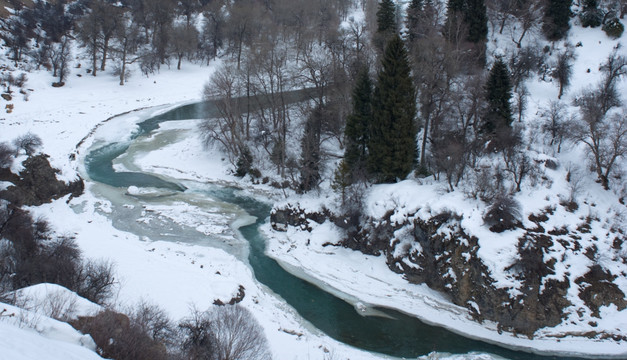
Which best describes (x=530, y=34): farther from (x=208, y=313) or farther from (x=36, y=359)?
(x=36, y=359)

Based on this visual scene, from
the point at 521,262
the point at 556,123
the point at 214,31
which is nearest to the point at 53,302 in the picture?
the point at 521,262

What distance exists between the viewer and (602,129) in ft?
80.4

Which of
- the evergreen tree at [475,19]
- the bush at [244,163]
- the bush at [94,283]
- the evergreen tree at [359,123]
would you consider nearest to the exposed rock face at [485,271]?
the evergreen tree at [359,123]

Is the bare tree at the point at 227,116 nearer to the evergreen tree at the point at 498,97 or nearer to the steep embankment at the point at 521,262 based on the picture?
the steep embankment at the point at 521,262

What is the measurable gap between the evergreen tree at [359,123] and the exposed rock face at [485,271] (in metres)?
5.84

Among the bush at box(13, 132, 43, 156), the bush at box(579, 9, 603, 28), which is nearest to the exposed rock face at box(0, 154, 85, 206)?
the bush at box(13, 132, 43, 156)

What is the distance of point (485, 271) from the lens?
21.2m

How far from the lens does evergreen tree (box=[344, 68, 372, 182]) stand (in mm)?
29438

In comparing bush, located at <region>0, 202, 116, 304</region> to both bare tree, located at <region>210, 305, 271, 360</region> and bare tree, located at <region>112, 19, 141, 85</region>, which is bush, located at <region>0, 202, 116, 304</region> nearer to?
bare tree, located at <region>210, 305, 271, 360</region>

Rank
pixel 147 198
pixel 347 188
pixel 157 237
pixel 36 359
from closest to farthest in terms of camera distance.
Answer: pixel 36 359, pixel 157 237, pixel 347 188, pixel 147 198

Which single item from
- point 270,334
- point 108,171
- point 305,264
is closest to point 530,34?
point 305,264

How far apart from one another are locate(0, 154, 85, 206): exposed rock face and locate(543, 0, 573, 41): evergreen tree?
4358 centimetres

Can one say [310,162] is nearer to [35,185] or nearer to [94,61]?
[35,185]

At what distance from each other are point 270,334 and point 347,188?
13.1 m
